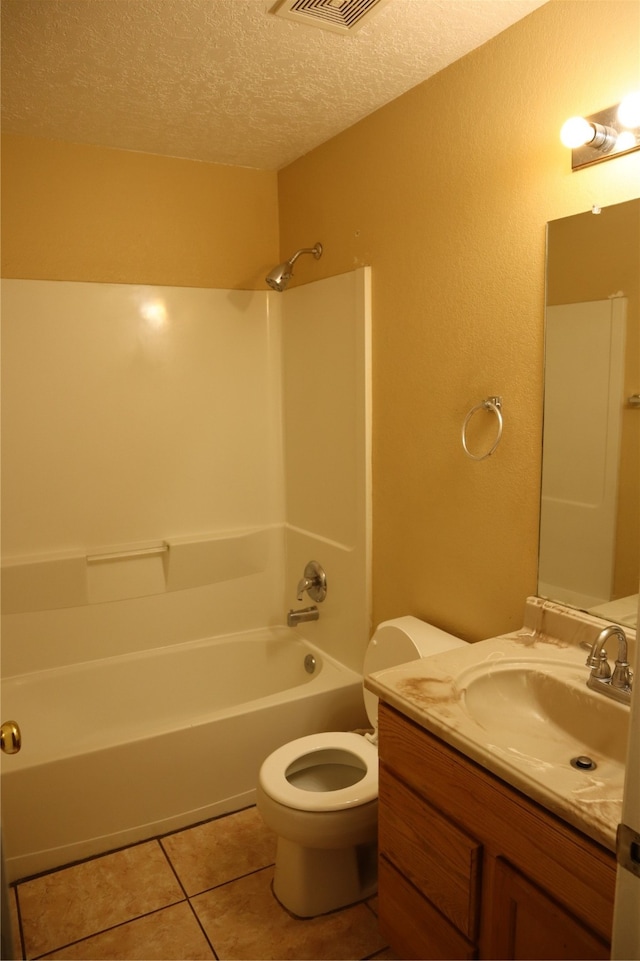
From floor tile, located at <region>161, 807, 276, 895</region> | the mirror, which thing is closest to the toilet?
floor tile, located at <region>161, 807, 276, 895</region>

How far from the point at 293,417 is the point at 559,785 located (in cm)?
212

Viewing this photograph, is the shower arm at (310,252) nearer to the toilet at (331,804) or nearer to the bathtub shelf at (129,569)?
the bathtub shelf at (129,569)

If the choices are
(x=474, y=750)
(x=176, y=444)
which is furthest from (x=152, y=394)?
(x=474, y=750)

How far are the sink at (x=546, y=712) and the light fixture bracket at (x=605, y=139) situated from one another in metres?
1.19

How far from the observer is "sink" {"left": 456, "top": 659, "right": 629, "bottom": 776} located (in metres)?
1.42

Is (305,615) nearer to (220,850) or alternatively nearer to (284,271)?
(220,850)

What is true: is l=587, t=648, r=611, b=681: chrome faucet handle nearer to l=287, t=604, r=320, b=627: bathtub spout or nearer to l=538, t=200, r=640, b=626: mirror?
l=538, t=200, r=640, b=626: mirror

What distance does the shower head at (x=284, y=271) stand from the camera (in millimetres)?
2697

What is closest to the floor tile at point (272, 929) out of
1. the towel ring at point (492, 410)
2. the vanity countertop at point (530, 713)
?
the vanity countertop at point (530, 713)

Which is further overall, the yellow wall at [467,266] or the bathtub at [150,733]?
the bathtub at [150,733]

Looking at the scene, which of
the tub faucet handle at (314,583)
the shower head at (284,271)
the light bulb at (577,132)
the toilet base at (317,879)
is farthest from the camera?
the tub faucet handle at (314,583)

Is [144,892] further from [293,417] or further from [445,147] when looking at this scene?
[445,147]

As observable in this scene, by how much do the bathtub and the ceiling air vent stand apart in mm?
2134

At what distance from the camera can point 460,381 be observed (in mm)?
2053
